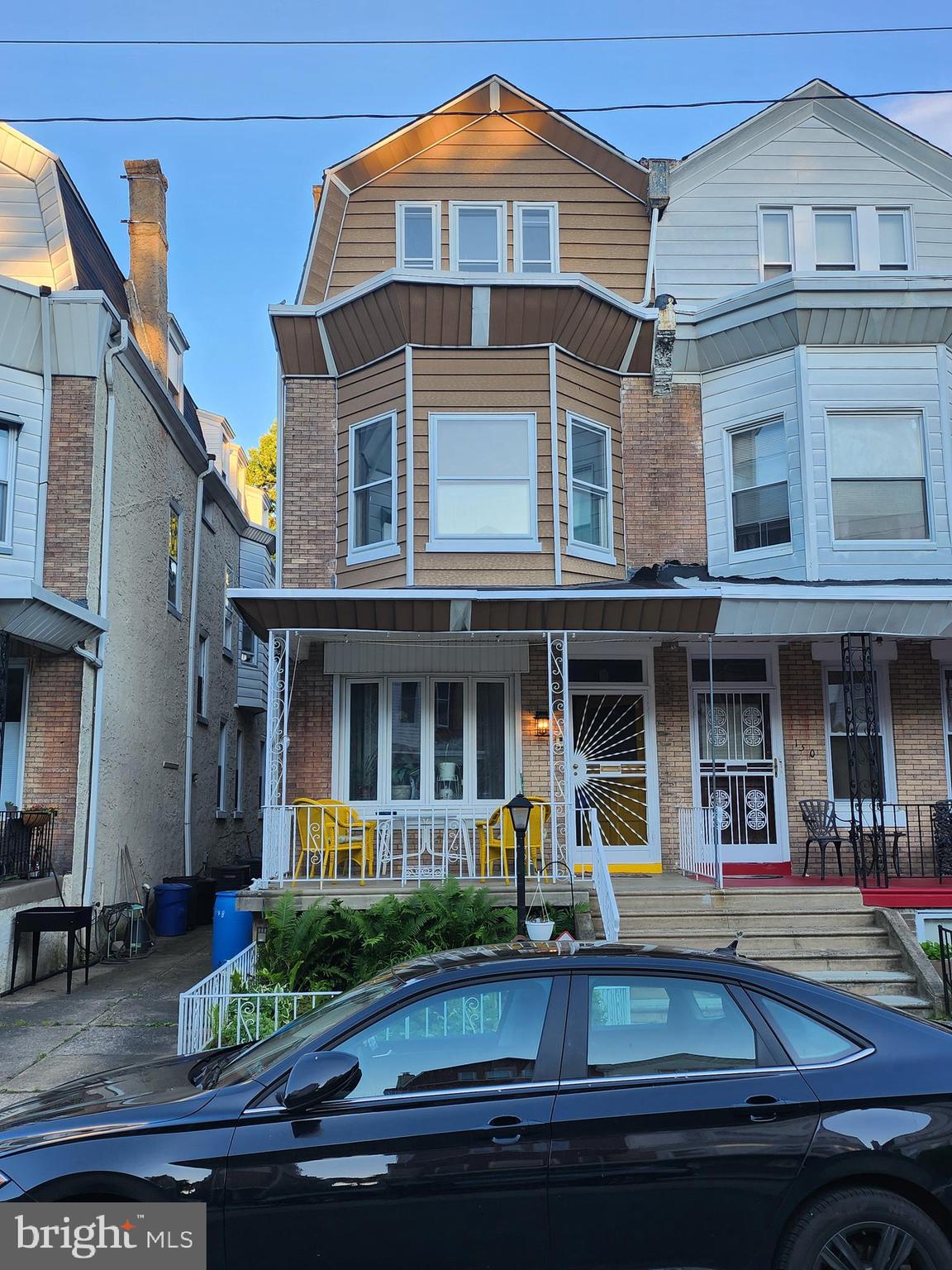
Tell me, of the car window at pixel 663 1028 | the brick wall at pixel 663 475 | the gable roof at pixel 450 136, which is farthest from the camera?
the gable roof at pixel 450 136

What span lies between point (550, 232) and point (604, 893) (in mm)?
9334

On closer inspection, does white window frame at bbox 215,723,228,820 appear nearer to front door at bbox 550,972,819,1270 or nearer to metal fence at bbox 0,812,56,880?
metal fence at bbox 0,812,56,880

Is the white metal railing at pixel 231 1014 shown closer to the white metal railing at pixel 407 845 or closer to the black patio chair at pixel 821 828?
the white metal railing at pixel 407 845

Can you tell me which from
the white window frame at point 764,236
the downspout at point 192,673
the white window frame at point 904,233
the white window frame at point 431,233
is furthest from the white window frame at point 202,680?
the white window frame at point 904,233

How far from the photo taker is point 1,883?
12.0m

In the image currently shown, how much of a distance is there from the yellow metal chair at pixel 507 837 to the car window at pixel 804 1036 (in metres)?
6.97

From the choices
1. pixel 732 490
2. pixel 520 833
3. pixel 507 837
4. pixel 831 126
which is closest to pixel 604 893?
pixel 520 833

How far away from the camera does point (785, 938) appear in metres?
10.4

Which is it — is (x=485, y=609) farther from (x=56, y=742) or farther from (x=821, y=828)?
(x=56, y=742)

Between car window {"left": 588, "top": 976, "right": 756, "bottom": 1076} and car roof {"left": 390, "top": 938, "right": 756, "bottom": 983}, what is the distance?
0.13 m

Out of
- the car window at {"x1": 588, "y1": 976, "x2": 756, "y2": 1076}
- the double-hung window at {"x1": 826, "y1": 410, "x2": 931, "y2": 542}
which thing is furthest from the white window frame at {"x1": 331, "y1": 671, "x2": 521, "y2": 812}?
the car window at {"x1": 588, "y1": 976, "x2": 756, "y2": 1076}

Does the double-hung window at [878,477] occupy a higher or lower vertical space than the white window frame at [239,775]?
higher

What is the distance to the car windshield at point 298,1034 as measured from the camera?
450 centimetres

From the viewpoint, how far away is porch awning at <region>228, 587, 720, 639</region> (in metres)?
11.8
